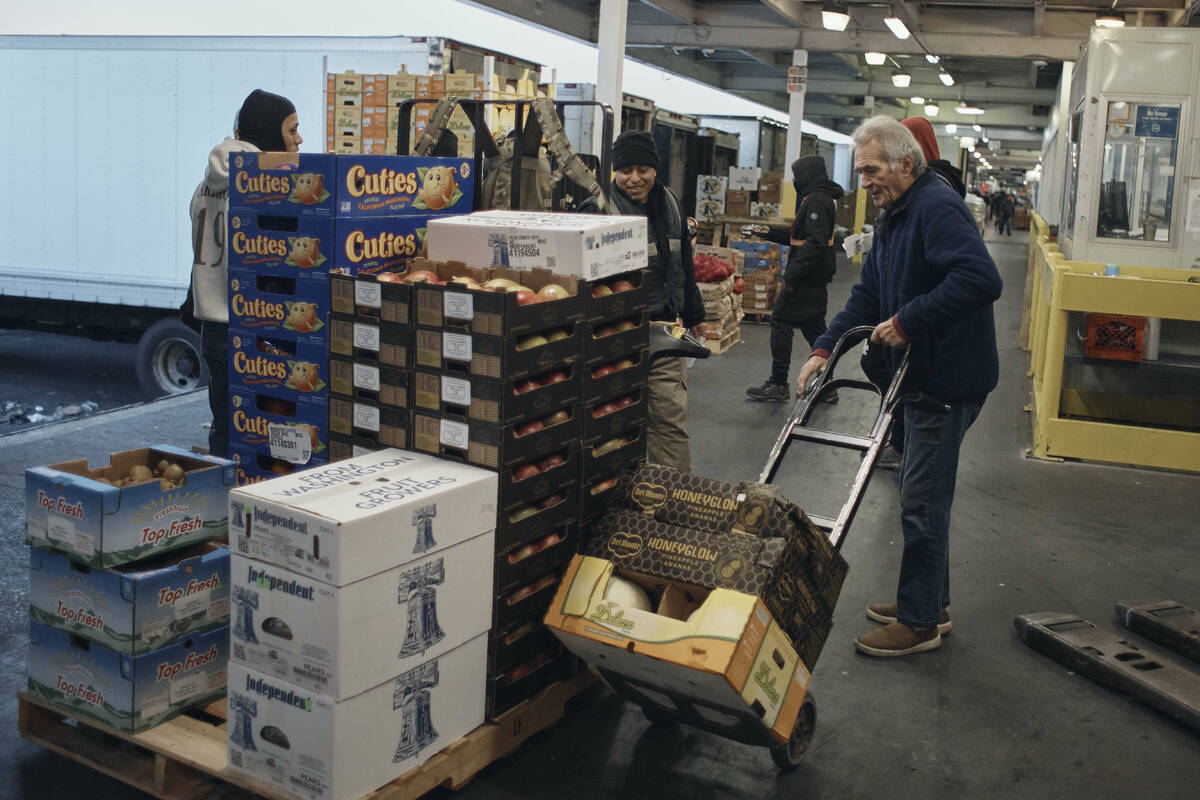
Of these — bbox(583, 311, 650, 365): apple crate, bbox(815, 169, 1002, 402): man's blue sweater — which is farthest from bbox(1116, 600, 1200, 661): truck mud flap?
bbox(583, 311, 650, 365): apple crate

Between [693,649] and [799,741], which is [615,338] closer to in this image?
[693,649]

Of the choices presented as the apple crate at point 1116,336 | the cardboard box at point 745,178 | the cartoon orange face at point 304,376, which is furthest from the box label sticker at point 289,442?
A: the cardboard box at point 745,178

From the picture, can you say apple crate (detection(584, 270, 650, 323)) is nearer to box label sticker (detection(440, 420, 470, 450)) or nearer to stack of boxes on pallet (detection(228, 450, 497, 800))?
box label sticker (detection(440, 420, 470, 450))

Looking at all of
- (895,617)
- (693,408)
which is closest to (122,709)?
(895,617)

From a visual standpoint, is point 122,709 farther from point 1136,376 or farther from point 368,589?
point 1136,376

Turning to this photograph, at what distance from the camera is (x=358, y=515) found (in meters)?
3.01

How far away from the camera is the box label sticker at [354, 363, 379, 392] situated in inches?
148

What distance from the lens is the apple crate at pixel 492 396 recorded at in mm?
3449

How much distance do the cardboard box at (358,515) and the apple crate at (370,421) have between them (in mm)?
217

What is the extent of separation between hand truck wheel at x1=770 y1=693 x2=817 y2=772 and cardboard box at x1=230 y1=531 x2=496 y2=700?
112 cm

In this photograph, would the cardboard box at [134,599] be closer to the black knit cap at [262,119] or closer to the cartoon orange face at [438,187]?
the cartoon orange face at [438,187]

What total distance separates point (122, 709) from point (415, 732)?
3.09 feet

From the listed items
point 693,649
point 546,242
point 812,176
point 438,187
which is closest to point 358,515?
point 693,649

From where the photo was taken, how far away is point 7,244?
35.5 feet
